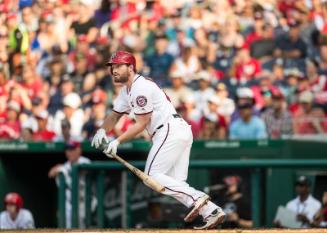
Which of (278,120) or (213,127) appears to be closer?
(213,127)

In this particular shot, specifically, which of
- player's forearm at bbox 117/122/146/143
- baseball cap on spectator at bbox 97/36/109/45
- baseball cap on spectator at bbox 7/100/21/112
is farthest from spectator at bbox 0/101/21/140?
player's forearm at bbox 117/122/146/143

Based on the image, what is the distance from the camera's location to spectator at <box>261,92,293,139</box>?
14.2 metres

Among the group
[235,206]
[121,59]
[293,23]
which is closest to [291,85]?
[293,23]

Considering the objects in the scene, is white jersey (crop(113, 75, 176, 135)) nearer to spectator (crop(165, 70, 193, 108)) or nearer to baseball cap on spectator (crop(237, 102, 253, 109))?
baseball cap on spectator (crop(237, 102, 253, 109))

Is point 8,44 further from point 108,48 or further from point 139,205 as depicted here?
point 139,205

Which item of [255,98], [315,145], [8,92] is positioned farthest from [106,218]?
[8,92]

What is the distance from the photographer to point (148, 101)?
941 centimetres

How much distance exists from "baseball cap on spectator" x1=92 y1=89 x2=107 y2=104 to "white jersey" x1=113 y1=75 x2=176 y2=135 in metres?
6.50

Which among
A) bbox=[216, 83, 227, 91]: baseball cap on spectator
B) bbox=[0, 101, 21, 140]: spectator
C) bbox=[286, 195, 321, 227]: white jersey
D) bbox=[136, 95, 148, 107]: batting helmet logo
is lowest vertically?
bbox=[286, 195, 321, 227]: white jersey

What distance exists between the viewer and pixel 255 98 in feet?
51.9

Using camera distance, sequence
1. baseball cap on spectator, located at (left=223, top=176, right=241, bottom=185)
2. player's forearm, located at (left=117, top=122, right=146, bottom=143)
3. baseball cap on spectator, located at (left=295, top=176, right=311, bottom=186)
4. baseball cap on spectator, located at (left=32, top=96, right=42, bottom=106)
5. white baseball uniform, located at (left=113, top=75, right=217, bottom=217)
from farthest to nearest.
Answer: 1. baseball cap on spectator, located at (left=32, top=96, right=42, bottom=106)
2. baseball cap on spectator, located at (left=223, top=176, right=241, bottom=185)
3. baseball cap on spectator, located at (left=295, top=176, right=311, bottom=186)
4. white baseball uniform, located at (left=113, top=75, right=217, bottom=217)
5. player's forearm, located at (left=117, top=122, right=146, bottom=143)

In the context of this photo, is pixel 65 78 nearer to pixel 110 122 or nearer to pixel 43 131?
pixel 43 131

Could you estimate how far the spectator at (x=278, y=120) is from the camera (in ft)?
46.6

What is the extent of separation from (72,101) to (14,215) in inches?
138
